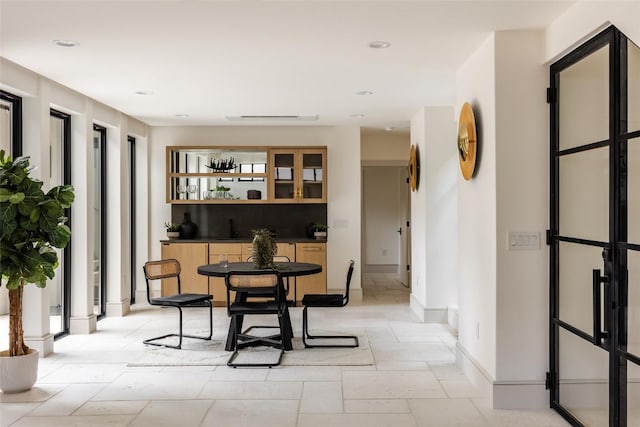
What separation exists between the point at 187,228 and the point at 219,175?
2.97 ft

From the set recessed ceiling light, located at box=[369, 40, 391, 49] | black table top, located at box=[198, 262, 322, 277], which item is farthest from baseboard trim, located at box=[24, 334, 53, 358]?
recessed ceiling light, located at box=[369, 40, 391, 49]

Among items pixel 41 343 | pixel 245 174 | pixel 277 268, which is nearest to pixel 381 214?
pixel 245 174

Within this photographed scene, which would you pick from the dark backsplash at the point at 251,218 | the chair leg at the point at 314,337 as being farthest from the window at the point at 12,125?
the dark backsplash at the point at 251,218

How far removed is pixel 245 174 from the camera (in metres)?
8.50

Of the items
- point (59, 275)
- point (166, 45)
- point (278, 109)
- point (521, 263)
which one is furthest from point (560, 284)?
Answer: point (59, 275)

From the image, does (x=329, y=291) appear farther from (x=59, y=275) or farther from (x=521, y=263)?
(x=521, y=263)

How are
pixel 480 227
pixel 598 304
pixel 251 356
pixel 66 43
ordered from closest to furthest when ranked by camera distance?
1. pixel 598 304
2. pixel 66 43
3. pixel 480 227
4. pixel 251 356

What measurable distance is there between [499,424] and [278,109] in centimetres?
455

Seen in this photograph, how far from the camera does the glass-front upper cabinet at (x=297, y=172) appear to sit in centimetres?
846

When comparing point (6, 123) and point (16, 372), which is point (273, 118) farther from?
point (16, 372)

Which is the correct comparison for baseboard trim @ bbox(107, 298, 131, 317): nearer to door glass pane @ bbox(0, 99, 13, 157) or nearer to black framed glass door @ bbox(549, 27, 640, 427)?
door glass pane @ bbox(0, 99, 13, 157)

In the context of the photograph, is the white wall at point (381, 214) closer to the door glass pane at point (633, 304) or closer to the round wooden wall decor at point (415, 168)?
the round wooden wall decor at point (415, 168)

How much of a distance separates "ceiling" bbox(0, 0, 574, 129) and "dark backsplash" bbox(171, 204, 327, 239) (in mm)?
2409

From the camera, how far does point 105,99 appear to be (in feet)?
21.0
